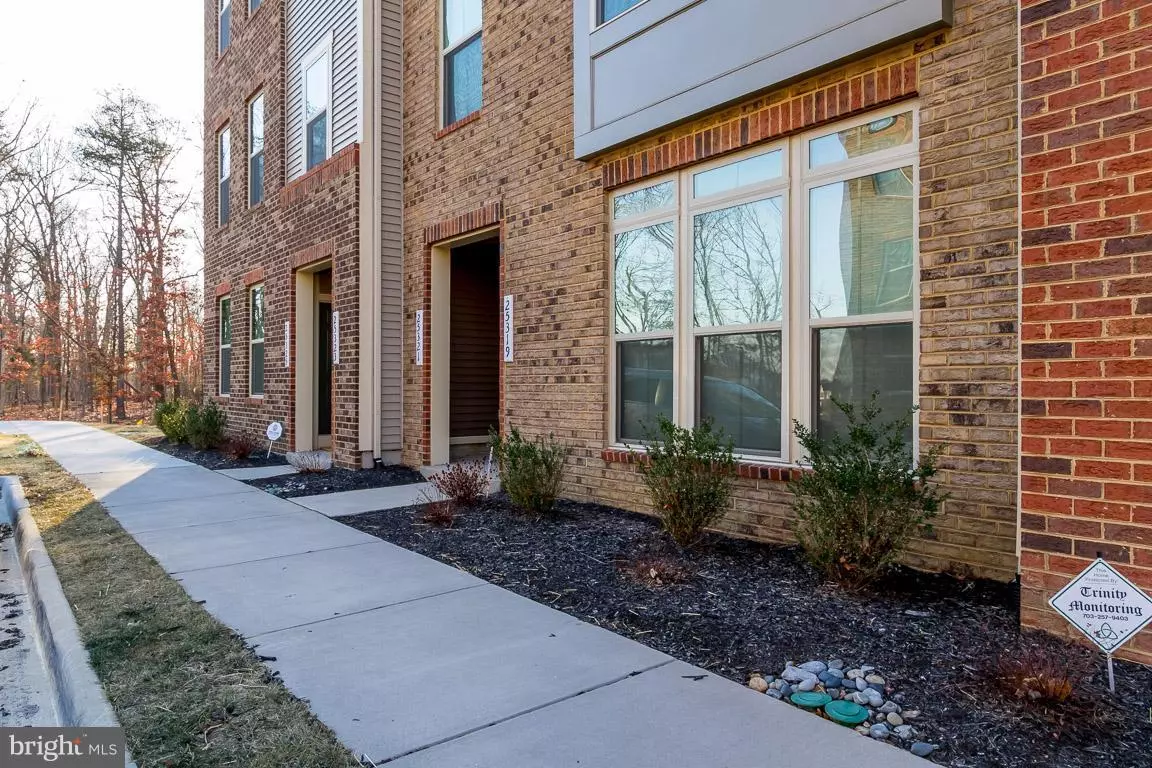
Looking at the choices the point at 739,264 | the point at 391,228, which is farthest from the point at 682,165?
the point at 391,228

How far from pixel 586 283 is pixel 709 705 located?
168 inches

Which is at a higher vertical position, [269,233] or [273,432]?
[269,233]

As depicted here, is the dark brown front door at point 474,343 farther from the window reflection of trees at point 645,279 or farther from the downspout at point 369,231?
the window reflection of trees at point 645,279

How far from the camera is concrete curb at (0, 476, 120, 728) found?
264 cm

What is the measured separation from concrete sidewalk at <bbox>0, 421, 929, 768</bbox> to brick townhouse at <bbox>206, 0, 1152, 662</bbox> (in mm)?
1616

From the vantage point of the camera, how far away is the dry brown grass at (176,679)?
2.31 metres

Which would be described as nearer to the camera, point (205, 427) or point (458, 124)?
point (458, 124)

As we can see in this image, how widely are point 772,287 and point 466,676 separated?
3.31 meters

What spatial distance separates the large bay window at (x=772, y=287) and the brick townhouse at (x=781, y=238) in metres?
0.02

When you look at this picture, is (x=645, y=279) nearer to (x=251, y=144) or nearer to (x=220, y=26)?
(x=251, y=144)

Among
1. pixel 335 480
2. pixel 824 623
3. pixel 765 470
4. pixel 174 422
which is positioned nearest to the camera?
pixel 824 623

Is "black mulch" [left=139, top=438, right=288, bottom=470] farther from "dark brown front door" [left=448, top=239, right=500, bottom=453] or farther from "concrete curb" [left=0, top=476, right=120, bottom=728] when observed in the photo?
"concrete curb" [left=0, top=476, right=120, bottom=728]

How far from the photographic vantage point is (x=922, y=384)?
405cm

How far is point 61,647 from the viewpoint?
3.23 meters
